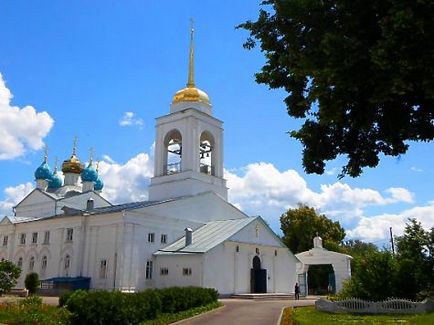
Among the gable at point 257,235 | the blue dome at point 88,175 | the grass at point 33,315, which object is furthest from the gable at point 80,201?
the grass at point 33,315

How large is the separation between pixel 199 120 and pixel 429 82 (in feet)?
105

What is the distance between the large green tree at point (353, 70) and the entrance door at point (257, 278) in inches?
941

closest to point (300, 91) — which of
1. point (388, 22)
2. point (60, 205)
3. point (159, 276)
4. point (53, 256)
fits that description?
point (388, 22)

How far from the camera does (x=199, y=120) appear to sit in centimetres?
3909

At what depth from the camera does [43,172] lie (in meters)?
51.2

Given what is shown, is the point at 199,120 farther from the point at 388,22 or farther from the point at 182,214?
the point at 388,22

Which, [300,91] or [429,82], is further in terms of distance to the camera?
[300,91]

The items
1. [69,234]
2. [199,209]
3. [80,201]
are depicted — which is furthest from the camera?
[80,201]

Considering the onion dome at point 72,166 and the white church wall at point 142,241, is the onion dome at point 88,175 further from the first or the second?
the white church wall at point 142,241

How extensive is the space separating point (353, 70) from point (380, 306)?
13.1 m

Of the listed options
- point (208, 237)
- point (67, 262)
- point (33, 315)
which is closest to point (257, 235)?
point (208, 237)

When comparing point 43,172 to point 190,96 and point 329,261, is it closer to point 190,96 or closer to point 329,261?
point 190,96

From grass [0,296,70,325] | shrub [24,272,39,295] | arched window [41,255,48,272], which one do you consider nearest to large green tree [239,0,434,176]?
grass [0,296,70,325]

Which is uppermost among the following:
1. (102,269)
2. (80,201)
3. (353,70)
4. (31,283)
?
(80,201)
